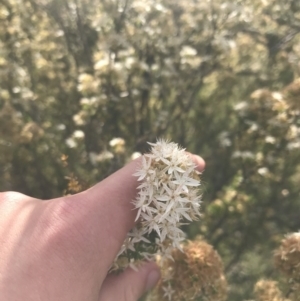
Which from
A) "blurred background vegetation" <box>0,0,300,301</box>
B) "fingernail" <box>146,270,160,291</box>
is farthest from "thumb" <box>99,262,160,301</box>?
"blurred background vegetation" <box>0,0,300,301</box>

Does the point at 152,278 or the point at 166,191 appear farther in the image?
the point at 152,278

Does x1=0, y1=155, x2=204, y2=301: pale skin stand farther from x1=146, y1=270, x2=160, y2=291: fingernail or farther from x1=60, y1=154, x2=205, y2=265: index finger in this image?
x1=146, y1=270, x2=160, y2=291: fingernail

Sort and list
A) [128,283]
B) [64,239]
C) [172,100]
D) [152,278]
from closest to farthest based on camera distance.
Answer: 1. [64,239]
2. [128,283]
3. [152,278]
4. [172,100]

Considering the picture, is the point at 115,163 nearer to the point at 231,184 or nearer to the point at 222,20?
the point at 231,184

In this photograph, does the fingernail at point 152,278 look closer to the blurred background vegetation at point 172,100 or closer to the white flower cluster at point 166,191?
the white flower cluster at point 166,191

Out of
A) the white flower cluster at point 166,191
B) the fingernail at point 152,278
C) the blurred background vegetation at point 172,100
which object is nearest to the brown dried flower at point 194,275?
the fingernail at point 152,278

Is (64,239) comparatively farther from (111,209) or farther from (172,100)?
(172,100)

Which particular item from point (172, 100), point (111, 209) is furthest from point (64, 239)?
point (172, 100)
